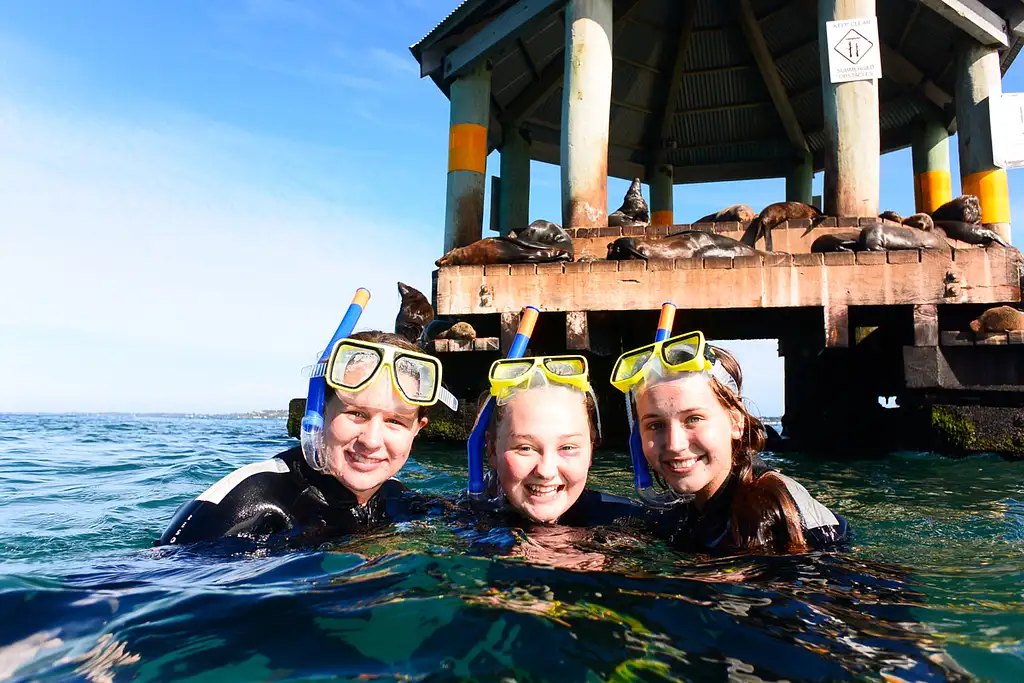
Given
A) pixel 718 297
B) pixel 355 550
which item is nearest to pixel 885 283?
pixel 718 297

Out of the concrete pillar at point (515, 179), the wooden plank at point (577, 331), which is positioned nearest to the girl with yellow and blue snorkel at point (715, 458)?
the wooden plank at point (577, 331)

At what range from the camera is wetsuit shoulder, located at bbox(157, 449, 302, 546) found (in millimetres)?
2922

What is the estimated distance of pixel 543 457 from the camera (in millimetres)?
3016

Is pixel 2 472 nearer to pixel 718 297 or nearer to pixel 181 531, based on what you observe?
pixel 181 531

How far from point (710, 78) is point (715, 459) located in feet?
64.6

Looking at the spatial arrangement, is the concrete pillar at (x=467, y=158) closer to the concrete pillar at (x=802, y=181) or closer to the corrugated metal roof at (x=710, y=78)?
the corrugated metal roof at (x=710, y=78)

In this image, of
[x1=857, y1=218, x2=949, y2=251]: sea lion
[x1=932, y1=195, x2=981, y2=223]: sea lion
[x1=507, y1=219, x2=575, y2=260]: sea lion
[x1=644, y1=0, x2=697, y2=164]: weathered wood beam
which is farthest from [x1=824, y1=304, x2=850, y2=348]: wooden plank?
[x1=644, y1=0, x2=697, y2=164]: weathered wood beam

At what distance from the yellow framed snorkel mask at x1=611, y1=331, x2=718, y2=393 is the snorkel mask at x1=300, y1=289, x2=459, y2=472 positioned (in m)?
0.95

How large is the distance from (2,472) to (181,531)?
708 cm

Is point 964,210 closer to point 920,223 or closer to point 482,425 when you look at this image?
point 920,223

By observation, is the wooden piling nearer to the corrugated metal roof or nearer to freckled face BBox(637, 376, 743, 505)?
the corrugated metal roof

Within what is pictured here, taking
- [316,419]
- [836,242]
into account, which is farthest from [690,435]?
[836,242]

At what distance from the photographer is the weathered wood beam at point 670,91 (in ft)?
59.3

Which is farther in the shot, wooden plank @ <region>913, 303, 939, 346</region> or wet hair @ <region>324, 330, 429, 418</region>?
wooden plank @ <region>913, 303, 939, 346</region>
